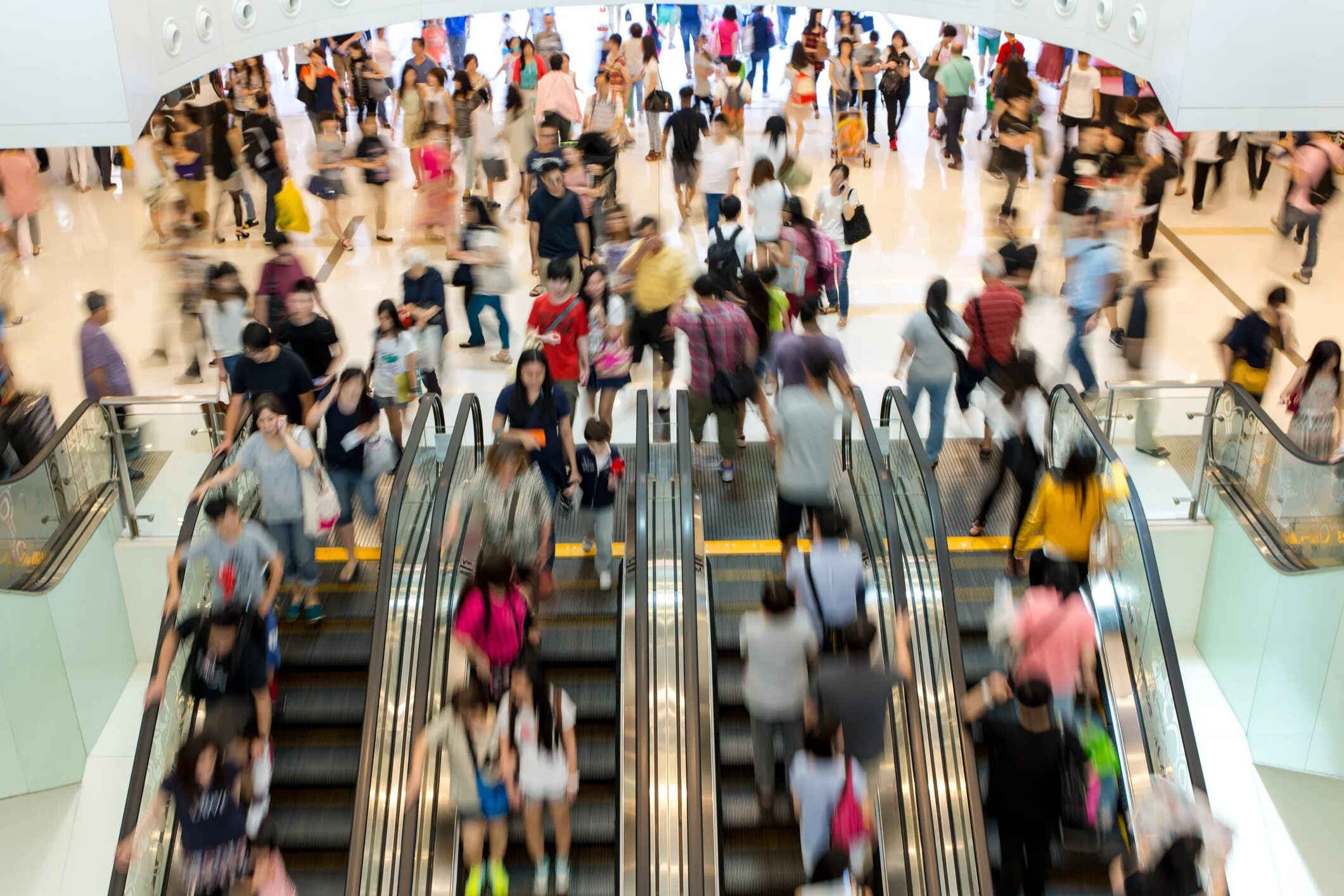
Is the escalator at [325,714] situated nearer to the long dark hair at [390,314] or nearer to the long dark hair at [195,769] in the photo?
the long dark hair at [390,314]

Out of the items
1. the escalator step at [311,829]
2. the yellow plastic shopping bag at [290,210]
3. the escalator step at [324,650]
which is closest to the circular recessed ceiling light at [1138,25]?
the escalator step at [324,650]

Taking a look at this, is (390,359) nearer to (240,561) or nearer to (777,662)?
(240,561)

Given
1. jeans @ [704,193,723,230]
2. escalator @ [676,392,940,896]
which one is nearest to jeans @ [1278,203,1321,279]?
jeans @ [704,193,723,230]

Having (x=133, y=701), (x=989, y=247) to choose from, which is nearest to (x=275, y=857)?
(x=133, y=701)

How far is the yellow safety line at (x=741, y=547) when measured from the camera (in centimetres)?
779

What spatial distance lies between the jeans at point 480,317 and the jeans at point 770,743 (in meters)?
4.62

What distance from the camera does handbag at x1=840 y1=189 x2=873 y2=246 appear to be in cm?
1006

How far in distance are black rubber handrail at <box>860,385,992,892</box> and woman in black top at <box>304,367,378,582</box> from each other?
2728mm

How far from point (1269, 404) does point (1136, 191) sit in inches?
109

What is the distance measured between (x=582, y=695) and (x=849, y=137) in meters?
9.74

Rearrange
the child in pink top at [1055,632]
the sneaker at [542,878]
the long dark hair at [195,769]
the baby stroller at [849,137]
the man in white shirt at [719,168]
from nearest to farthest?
the long dark hair at [195,769], the child in pink top at [1055,632], the sneaker at [542,878], the man in white shirt at [719,168], the baby stroller at [849,137]

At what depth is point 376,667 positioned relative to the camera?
6414 mm

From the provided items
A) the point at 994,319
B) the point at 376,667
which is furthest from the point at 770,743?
the point at 994,319

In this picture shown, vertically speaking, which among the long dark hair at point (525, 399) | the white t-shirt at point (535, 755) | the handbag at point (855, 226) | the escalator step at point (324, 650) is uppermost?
the handbag at point (855, 226)
